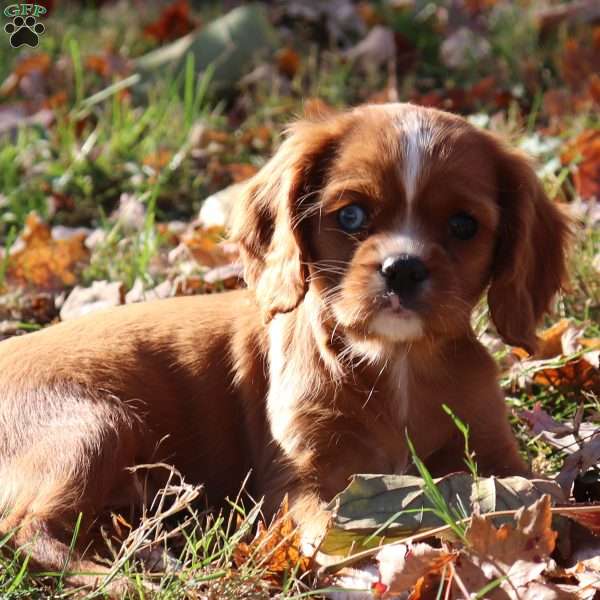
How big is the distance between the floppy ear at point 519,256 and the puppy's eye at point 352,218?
46 centimetres

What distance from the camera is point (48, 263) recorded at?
4.77 m

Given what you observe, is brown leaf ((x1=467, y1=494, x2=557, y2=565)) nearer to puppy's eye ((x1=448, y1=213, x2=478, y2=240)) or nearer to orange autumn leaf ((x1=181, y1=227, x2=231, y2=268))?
puppy's eye ((x1=448, y1=213, x2=478, y2=240))

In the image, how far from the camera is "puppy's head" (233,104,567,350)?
2900 millimetres

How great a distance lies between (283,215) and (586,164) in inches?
86.5

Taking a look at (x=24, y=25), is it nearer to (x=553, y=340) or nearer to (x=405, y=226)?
(x=553, y=340)

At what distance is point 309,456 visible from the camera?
122 inches

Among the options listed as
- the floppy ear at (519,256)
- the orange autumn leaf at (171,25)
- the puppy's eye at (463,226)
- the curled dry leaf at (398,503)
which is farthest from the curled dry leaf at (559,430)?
the orange autumn leaf at (171,25)

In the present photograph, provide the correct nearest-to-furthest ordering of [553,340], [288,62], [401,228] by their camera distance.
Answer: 1. [401,228]
2. [553,340]
3. [288,62]

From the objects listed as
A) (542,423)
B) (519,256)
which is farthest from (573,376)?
(519,256)

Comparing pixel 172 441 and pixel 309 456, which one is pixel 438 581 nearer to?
pixel 309 456

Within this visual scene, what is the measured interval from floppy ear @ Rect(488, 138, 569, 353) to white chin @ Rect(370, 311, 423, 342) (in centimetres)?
41

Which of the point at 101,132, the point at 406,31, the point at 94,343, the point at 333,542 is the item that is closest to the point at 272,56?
the point at 406,31

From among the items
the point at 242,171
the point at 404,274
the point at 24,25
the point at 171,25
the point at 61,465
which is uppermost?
the point at 24,25

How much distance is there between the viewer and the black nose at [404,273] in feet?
9.28
